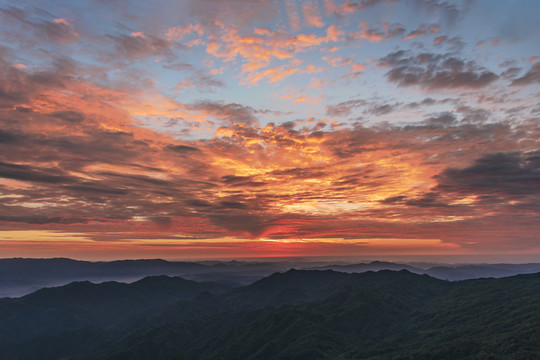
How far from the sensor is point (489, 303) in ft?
607

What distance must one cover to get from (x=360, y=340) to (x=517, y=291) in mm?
100722

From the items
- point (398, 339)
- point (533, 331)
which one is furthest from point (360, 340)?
point (533, 331)

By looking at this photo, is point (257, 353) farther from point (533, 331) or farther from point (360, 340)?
point (533, 331)

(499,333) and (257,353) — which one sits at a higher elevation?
(499,333)

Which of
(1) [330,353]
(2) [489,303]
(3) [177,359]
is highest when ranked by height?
(2) [489,303]

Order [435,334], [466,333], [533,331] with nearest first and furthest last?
1. [533,331]
2. [466,333]
3. [435,334]

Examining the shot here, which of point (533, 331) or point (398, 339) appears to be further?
point (398, 339)

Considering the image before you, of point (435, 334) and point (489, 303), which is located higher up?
point (489, 303)

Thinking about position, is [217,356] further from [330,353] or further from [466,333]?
[466,333]

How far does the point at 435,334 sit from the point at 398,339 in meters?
19.9

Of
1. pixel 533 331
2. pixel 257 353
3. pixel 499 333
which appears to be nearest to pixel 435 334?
pixel 499 333

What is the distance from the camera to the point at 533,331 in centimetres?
11381

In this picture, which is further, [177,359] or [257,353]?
[177,359]

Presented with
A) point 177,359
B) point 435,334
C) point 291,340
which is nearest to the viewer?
point 435,334
